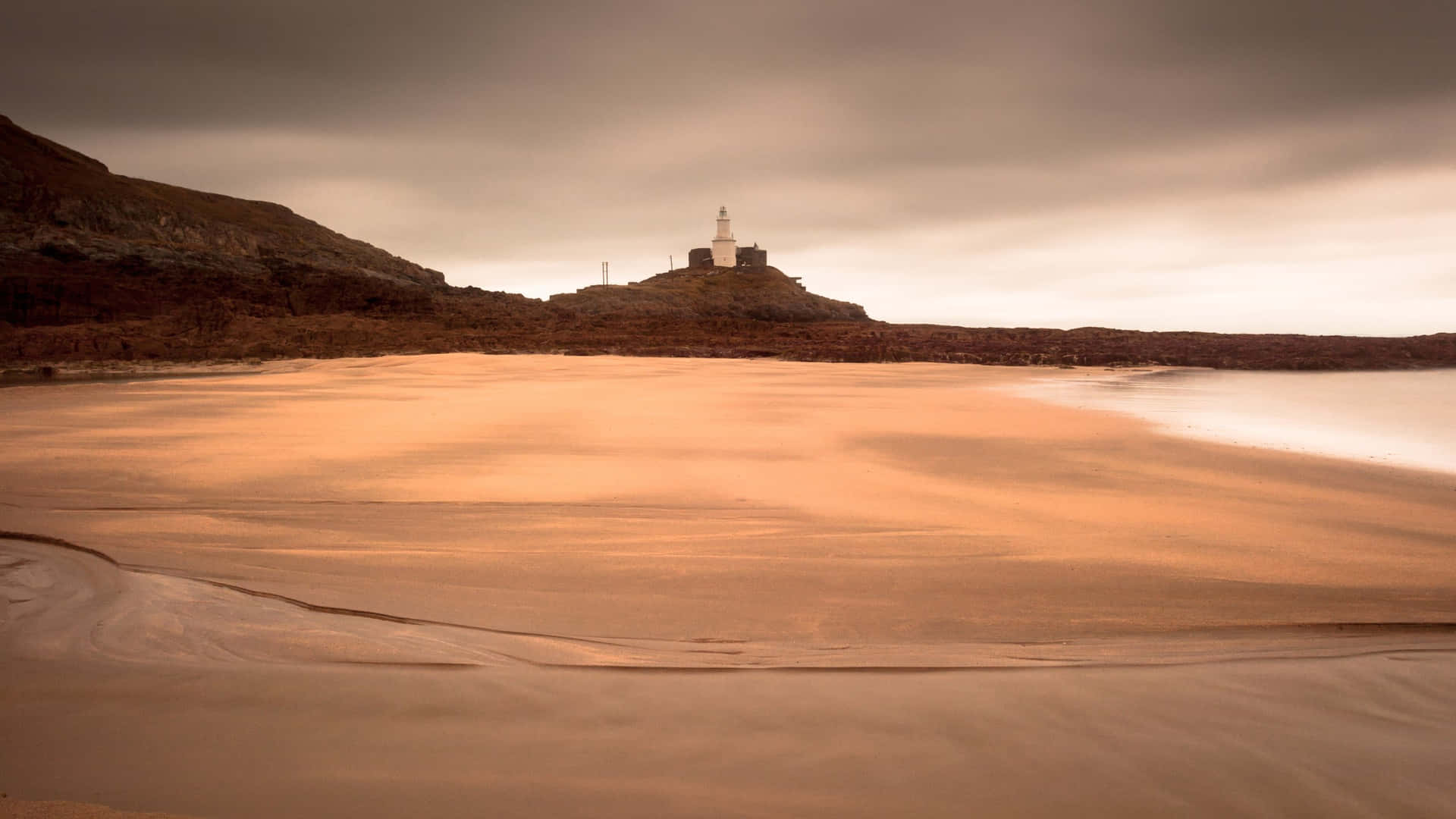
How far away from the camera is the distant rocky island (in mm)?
25375

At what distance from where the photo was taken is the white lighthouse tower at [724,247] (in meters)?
81.9

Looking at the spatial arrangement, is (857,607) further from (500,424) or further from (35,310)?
(35,310)

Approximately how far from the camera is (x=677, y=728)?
7.39 ft

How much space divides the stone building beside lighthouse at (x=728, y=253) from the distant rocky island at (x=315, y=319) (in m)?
28.7

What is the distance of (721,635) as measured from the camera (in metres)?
2.93

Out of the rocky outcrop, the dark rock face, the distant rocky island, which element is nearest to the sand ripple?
the distant rocky island

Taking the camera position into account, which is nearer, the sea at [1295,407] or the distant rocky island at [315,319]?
the sea at [1295,407]

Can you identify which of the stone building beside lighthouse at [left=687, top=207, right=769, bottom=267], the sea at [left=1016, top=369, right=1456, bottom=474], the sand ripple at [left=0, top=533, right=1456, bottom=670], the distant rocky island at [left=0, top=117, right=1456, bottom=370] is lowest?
the sand ripple at [left=0, top=533, right=1456, bottom=670]

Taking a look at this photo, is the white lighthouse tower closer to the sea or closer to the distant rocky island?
the distant rocky island

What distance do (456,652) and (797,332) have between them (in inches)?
1271

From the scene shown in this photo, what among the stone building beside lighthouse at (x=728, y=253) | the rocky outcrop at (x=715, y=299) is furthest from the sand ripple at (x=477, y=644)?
the stone building beside lighthouse at (x=728, y=253)

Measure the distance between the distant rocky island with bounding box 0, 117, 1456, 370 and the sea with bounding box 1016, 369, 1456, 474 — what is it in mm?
5537

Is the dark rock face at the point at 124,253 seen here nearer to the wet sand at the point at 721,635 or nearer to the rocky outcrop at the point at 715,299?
the rocky outcrop at the point at 715,299

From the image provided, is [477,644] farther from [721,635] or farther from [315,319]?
[315,319]
